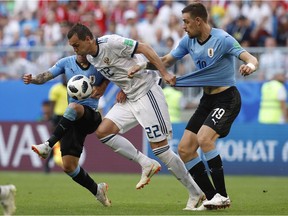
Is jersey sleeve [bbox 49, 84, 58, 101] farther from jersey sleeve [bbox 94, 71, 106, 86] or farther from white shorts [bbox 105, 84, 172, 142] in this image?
white shorts [bbox 105, 84, 172, 142]

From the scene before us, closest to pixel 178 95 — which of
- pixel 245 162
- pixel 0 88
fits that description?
pixel 245 162

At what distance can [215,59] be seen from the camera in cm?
1189

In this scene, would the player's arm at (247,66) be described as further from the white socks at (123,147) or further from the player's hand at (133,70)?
the white socks at (123,147)

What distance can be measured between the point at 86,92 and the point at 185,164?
167 cm

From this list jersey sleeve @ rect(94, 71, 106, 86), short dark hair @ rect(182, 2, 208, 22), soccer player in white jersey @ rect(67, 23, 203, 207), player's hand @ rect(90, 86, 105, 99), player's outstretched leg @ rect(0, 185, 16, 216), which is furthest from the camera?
jersey sleeve @ rect(94, 71, 106, 86)

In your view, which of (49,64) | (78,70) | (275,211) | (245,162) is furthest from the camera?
(49,64)

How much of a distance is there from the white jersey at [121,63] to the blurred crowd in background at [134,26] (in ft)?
30.3

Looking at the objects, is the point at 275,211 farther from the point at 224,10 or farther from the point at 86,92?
the point at 224,10

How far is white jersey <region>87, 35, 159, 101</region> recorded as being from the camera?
1206 cm

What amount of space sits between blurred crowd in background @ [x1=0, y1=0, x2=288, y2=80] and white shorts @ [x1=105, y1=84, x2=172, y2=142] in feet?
30.3

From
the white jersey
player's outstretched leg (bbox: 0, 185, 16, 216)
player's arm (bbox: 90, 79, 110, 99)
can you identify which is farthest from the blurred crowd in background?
player's outstretched leg (bbox: 0, 185, 16, 216)

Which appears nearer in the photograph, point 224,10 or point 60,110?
point 60,110

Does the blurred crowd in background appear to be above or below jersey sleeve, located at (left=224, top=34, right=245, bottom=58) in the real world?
below

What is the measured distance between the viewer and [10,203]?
9.48m
